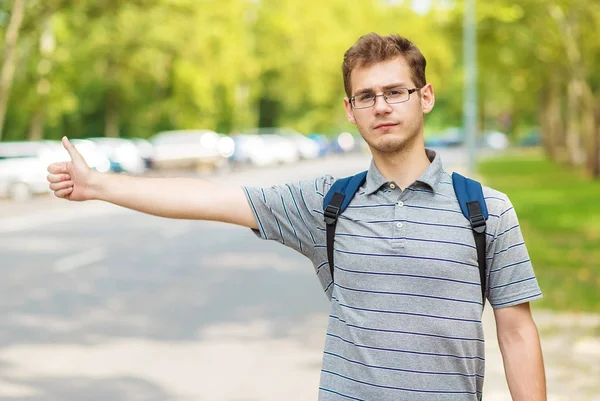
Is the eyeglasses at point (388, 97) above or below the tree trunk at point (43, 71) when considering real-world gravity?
below

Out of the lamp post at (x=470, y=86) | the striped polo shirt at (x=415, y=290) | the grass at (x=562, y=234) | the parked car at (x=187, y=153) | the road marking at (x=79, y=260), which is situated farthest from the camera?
the parked car at (x=187, y=153)

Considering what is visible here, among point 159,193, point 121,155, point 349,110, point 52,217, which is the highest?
point 121,155

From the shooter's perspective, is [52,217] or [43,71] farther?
[43,71]

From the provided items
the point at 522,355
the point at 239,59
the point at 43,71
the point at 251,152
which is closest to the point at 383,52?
the point at 522,355

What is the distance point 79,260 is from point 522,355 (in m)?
13.1

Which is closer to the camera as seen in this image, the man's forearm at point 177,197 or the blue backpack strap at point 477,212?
the blue backpack strap at point 477,212

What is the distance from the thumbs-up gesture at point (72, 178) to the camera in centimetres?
340

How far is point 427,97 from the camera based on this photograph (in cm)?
324

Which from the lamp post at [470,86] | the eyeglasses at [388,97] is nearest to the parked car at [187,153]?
the lamp post at [470,86]

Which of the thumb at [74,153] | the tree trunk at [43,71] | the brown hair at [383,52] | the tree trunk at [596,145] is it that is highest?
the tree trunk at [43,71]

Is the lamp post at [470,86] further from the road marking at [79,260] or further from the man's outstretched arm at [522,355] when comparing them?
the man's outstretched arm at [522,355]

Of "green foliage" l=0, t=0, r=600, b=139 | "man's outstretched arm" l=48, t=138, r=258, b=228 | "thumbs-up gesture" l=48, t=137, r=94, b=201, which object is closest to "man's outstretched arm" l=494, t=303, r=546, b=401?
"man's outstretched arm" l=48, t=138, r=258, b=228

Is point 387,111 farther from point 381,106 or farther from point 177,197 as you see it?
point 177,197

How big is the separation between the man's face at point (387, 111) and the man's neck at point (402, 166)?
0.02 meters
